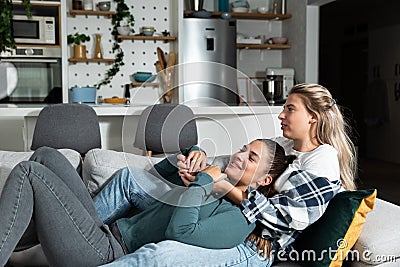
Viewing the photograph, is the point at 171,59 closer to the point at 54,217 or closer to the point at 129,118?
the point at 129,118

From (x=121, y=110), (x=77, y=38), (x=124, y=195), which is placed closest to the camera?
(x=124, y=195)

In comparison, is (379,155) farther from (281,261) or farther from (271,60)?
(281,261)

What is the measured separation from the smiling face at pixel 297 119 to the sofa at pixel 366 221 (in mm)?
378

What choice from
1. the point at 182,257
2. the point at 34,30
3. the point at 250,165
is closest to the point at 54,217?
the point at 182,257

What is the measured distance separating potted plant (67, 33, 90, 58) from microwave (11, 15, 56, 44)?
38cm

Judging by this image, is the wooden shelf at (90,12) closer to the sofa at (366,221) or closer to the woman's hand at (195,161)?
the sofa at (366,221)

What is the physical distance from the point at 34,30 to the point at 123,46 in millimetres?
1086

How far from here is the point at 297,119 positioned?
2.24 metres

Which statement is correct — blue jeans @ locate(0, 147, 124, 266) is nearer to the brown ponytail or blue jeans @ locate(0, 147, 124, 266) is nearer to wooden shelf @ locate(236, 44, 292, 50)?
the brown ponytail

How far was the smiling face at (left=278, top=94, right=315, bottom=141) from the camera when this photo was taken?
224cm

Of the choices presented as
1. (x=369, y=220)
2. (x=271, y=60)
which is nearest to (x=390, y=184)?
(x=271, y=60)

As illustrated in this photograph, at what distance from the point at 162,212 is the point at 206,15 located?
4592 millimetres

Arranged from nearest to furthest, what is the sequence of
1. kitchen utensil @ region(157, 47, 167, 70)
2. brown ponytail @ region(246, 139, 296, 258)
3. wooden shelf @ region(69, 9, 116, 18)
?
brown ponytail @ region(246, 139, 296, 258) < wooden shelf @ region(69, 9, 116, 18) < kitchen utensil @ region(157, 47, 167, 70)

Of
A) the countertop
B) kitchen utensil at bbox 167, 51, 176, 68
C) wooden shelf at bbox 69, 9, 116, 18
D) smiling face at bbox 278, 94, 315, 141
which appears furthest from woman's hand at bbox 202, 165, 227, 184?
wooden shelf at bbox 69, 9, 116, 18
